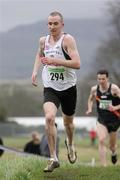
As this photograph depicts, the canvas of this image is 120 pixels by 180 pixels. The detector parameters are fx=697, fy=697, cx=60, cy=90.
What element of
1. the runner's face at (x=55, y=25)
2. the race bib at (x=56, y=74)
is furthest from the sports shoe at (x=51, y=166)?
the runner's face at (x=55, y=25)

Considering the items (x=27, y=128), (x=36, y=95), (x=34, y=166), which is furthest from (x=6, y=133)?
(x=34, y=166)

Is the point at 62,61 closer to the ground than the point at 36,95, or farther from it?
Answer: farther from it

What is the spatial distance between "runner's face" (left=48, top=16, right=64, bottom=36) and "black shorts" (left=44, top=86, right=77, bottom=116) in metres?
0.86

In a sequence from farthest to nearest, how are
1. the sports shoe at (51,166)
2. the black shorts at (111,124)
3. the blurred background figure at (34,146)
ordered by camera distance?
the blurred background figure at (34,146) < the black shorts at (111,124) < the sports shoe at (51,166)

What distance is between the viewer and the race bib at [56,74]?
10.1 meters

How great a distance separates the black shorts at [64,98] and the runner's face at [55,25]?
862mm

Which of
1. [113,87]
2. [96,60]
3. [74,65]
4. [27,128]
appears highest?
[74,65]

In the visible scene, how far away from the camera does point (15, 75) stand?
399 feet

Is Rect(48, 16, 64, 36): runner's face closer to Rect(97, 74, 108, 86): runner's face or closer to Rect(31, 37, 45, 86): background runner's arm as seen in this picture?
Rect(31, 37, 45, 86): background runner's arm

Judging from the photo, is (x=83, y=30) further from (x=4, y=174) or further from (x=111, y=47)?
(x=4, y=174)

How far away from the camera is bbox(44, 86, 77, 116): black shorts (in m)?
10.3

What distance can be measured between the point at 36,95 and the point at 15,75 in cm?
1983

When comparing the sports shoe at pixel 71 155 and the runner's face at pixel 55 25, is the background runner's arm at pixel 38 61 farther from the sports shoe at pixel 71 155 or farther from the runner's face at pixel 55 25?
the sports shoe at pixel 71 155

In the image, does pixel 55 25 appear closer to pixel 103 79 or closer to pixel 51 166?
pixel 51 166
